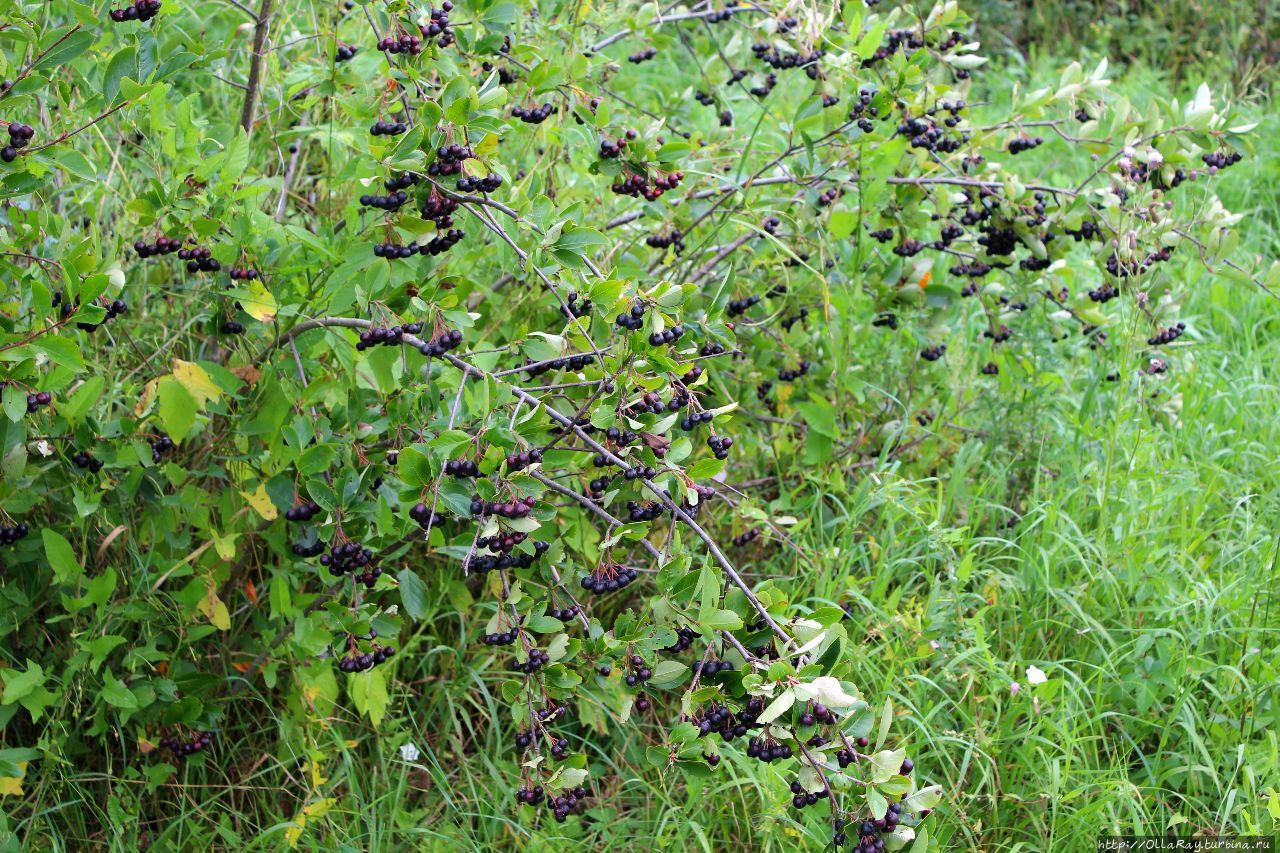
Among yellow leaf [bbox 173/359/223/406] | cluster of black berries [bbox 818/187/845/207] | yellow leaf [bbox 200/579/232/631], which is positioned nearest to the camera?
yellow leaf [bbox 173/359/223/406]

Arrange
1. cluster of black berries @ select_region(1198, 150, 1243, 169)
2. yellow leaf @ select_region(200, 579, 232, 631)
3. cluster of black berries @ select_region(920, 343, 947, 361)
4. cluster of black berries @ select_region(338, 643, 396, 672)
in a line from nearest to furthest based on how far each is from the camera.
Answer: cluster of black berries @ select_region(338, 643, 396, 672), yellow leaf @ select_region(200, 579, 232, 631), cluster of black berries @ select_region(1198, 150, 1243, 169), cluster of black berries @ select_region(920, 343, 947, 361)

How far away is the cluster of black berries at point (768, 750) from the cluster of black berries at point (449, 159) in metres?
1.02

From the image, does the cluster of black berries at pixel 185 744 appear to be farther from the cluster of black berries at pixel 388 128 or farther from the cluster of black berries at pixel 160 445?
the cluster of black berries at pixel 388 128

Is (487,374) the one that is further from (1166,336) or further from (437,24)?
(1166,336)

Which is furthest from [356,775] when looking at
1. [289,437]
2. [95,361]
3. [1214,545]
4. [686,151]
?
[1214,545]

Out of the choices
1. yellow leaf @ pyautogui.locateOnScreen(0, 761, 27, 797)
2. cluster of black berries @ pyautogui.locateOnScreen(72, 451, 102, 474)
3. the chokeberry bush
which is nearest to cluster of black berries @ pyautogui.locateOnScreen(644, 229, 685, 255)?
the chokeberry bush

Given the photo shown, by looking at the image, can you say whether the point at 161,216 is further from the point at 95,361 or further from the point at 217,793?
the point at 217,793

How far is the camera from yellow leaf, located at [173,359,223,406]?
2.20 metres

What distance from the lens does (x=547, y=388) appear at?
2.02 meters

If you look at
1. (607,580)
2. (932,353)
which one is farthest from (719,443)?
(932,353)

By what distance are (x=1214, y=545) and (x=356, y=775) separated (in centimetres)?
211

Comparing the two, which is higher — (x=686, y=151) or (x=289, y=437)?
(x=686, y=151)

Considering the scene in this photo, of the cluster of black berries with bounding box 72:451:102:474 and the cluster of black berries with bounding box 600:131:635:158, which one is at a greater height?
the cluster of black berries with bounding box 600:131:635:158

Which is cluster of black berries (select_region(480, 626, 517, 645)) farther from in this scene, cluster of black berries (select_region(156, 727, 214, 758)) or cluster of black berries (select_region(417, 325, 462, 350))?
cluster of black berries (select_region(156, 727, 214, 758))
